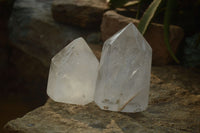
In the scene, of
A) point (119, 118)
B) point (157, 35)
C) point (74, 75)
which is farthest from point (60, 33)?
point (119, 118)

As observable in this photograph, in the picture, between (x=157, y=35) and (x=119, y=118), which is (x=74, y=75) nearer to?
(x=119, y=118)

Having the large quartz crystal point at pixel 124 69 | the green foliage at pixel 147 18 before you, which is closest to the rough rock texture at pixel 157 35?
the green foliage at pixel 147 18

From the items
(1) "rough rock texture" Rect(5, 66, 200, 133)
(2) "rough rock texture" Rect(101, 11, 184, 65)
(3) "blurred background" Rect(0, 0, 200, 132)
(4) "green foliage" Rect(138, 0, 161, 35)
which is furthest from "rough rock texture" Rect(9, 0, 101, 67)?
(1) "rough rock texture" Rect(5, 66, 200, 133)

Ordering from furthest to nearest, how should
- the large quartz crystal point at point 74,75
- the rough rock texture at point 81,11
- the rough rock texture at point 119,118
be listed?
1. the rough rock texture at point 81,11
2. the large quartz crystal point at point 74,75
3. the rough rock texture at point 119,118

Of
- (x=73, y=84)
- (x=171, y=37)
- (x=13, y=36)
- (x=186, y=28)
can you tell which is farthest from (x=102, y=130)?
(x=13, y=36)

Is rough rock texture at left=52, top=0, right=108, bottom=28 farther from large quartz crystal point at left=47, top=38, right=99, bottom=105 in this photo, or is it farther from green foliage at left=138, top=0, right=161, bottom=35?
large quartz crystal point at left=47, top=38, right=99, bottom=105

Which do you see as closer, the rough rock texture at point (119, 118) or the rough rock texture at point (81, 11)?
the rough rock texture at point (119, 118)

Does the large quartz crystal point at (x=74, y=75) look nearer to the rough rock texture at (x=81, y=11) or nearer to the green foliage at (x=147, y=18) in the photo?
the green foliage at (x=147, y=18)
